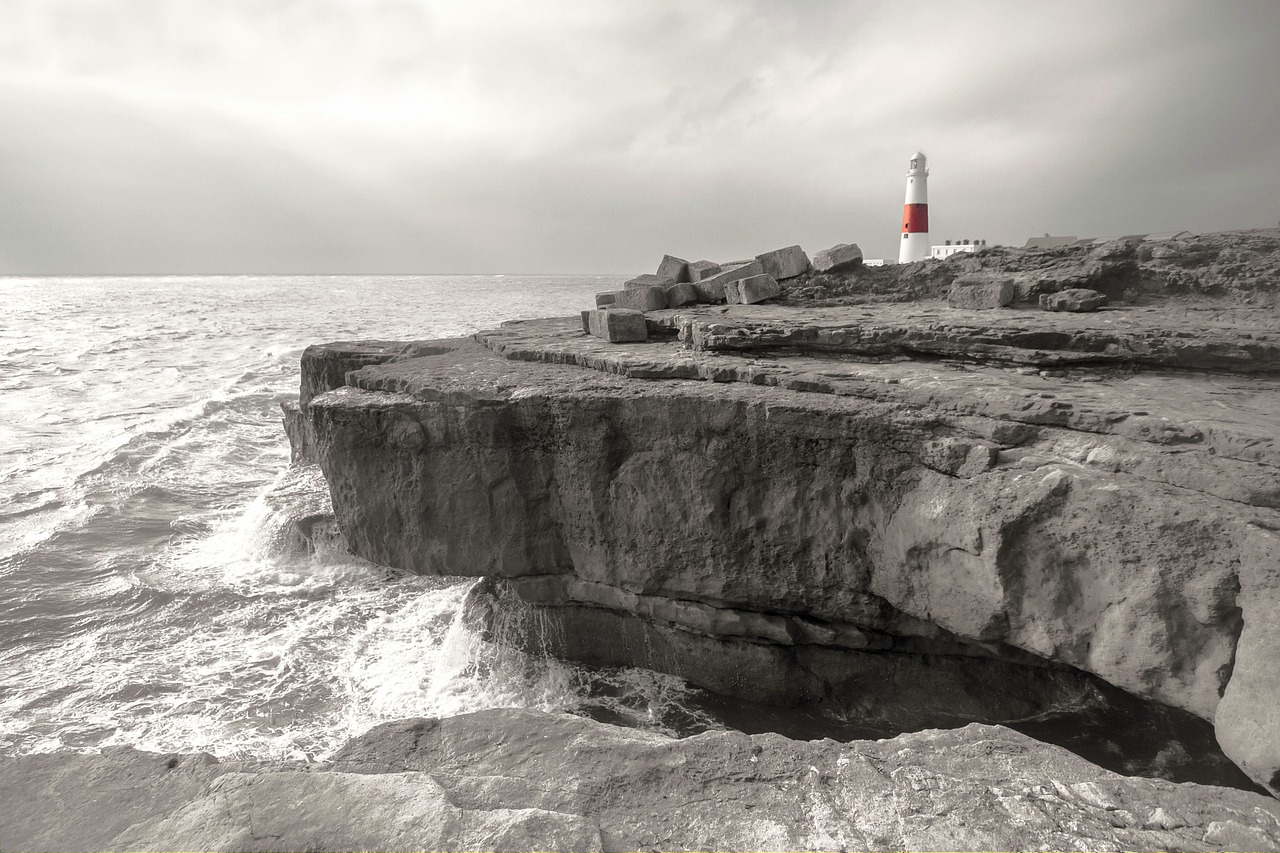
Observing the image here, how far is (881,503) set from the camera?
15.8 ft

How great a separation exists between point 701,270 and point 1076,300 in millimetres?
4879

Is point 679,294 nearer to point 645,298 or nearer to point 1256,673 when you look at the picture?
point 645,298

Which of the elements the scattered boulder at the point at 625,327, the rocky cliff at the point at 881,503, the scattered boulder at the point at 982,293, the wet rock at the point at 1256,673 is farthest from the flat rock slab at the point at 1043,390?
the scattered boulder at the point at 982,293

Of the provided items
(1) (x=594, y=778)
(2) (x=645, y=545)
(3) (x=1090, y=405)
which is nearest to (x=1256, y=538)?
(3) (x=1090, y=405)

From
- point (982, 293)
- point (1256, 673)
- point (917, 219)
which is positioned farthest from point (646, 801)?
point (917, 219)

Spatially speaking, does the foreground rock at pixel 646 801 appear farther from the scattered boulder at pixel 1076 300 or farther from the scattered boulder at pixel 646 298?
the scattered boulder at pixel 646 298

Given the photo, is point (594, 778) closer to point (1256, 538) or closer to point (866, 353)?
point (1256, 538)

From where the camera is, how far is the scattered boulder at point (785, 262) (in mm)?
9922

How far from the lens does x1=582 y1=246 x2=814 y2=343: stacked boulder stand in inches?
300

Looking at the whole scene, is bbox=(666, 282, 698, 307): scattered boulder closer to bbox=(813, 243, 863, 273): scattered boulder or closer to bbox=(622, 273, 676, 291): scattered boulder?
bbox=(622, 273, 676, 291): scattered boulder

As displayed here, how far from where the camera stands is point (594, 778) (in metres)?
2.97

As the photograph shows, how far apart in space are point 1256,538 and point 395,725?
431 cm

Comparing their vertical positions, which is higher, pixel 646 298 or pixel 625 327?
pixel 646 298

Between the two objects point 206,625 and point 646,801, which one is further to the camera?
point 206,625
